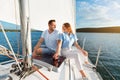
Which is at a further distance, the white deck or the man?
the man

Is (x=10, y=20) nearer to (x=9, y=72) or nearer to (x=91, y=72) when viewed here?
(x=9, y=72)

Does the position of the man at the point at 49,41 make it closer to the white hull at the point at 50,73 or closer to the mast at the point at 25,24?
the white hull at the point at 50,73

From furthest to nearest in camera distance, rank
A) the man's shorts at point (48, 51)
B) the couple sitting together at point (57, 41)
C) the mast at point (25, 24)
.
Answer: the man's shorts at point (48, 51) → the couple sitting together at point (57, 41) → the mast at point (25, 24)

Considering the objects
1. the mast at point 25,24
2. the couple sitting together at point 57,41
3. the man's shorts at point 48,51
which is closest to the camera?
the mast at point 25,24

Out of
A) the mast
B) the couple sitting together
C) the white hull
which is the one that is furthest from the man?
the mast

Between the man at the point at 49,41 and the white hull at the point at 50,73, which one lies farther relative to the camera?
the man at the point at 49,41

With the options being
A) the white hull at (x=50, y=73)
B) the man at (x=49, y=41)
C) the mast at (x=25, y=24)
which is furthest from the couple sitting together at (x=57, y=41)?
the mast at (x=25, y=24)

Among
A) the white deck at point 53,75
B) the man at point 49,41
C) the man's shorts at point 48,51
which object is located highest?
the man at point 49,41

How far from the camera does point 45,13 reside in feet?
14.1

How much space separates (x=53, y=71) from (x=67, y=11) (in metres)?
3.11

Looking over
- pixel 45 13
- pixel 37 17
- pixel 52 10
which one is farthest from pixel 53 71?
pixel 52 10

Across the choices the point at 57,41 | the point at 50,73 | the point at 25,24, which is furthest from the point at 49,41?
the point at 25,24

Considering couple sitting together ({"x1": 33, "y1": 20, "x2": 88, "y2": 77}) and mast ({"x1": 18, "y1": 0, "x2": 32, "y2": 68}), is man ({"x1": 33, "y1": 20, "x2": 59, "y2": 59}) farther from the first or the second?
mast ({"x1": 18, "y1": 0, "x2": 32, "y2": 68})

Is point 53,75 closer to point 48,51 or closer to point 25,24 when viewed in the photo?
point 25,24
